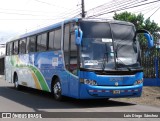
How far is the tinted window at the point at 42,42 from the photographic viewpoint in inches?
639

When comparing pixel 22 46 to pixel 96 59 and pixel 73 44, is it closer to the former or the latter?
pixel 73 44

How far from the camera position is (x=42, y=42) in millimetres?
16641

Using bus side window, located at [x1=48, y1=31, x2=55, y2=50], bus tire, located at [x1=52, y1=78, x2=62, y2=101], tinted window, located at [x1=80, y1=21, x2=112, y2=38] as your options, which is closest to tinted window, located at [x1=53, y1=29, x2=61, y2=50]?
bus side window, located at [x1=48, y1=31, x2=55, y2=50]

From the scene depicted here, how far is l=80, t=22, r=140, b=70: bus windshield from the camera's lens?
12492 millimetres

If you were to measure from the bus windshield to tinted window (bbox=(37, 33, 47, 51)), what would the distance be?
12.1ft

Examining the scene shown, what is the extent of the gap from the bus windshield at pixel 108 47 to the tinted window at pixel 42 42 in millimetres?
3696

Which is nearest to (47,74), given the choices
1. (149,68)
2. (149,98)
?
(149,98)

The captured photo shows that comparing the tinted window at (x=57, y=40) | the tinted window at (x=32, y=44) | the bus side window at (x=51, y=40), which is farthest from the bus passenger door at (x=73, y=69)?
the tinted window at (x=32, y=44)

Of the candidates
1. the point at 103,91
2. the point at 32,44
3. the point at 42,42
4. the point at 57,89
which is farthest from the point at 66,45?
the point at 32,44

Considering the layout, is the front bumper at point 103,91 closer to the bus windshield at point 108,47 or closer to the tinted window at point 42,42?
the bus windshield at point 108,47

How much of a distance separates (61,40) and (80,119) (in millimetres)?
5046

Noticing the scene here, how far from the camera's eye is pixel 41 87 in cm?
1705

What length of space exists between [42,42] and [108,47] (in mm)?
4698

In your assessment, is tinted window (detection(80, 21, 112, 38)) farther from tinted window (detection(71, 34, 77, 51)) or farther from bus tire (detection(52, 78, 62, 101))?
bus tire (detection(52, 78, 62, 101))
